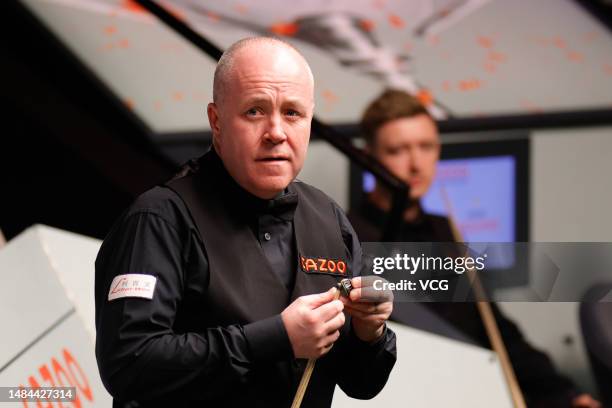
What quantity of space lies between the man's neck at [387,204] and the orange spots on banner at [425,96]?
64 cm

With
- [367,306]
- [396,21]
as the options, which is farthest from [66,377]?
[396,21]

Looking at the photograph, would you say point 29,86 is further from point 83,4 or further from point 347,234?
point 347,234

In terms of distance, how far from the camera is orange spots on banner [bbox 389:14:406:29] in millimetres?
5141

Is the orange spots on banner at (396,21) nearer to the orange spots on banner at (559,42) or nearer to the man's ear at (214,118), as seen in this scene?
the orange spots on banner at (559,42)

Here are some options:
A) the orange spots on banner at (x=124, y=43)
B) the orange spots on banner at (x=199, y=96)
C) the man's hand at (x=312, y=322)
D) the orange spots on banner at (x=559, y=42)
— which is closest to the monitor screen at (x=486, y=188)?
the orange spots on banner at (x=559, y=42)

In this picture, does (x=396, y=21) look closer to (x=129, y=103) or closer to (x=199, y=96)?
(x=199, y=96)

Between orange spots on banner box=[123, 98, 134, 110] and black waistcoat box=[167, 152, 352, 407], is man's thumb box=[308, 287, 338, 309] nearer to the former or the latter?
black waistcoat box=[167, 152, 352, 407]

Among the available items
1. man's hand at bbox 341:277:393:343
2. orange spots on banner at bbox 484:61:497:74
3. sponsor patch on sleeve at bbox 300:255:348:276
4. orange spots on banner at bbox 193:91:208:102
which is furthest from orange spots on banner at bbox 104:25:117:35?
man's hand at bbox 341:277:393:343

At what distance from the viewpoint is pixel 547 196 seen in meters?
5.23

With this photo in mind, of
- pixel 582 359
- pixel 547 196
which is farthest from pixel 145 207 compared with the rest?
pixel 547 196

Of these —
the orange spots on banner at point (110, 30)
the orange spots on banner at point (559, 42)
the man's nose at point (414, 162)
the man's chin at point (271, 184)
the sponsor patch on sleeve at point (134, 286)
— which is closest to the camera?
the sponsor patch on sleeve at point (134, 286)

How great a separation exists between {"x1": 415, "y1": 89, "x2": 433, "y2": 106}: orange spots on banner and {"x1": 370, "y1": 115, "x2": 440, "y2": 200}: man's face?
375mm

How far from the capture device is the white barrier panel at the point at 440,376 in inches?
124

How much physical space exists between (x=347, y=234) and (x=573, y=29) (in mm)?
3722
